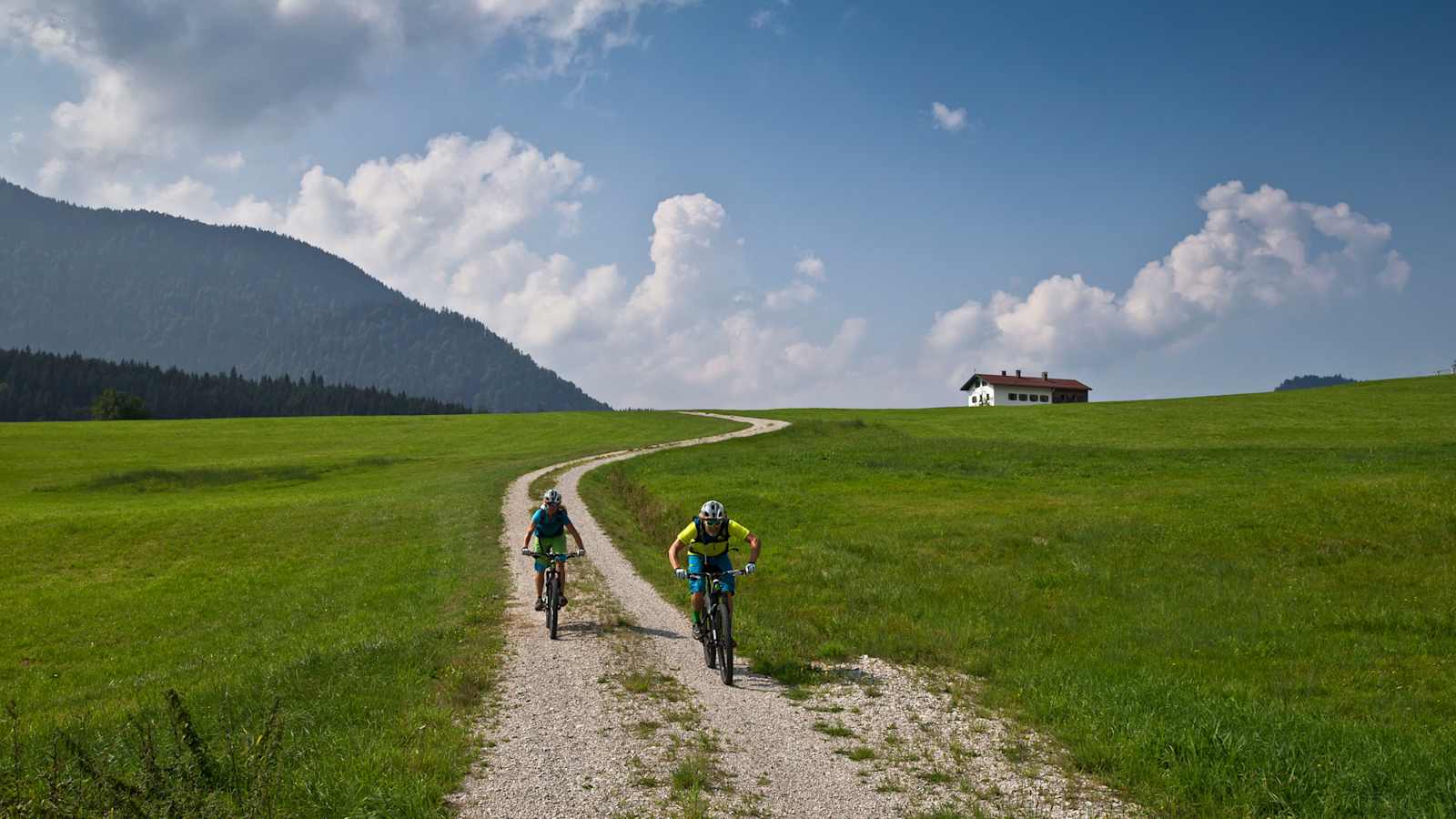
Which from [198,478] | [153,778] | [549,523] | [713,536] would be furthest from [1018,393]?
[153,778]

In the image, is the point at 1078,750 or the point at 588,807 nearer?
the point at 588,807

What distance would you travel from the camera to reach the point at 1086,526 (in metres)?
28.1

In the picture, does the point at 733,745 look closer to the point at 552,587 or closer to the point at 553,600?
the point at 553,600

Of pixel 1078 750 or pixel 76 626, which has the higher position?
pixel 1078 750

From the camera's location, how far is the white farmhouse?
433ft

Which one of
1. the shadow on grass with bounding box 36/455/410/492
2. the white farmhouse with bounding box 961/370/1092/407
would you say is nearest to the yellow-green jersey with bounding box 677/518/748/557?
the shadow on grass with bounding box 36/455/410/492

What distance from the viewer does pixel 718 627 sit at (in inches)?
547

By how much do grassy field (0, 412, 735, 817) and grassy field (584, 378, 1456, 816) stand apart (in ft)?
21.1

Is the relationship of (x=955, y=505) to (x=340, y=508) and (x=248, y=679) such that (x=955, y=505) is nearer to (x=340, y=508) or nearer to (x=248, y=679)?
(x=248, y=679)

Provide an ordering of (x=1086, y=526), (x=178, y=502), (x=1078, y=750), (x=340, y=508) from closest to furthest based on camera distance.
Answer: (x=1078, y=750)
(x=1086, y=526)
(x=340, y=508)
(x=178, y=502)

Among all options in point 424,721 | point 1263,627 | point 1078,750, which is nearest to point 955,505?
point 1263,627

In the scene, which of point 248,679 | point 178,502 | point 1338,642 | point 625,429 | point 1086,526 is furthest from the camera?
point 625,429

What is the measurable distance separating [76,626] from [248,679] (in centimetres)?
1417

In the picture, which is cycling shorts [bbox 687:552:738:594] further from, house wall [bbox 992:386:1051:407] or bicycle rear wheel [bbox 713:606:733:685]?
house wall [bbox 992:386:1051:407]
